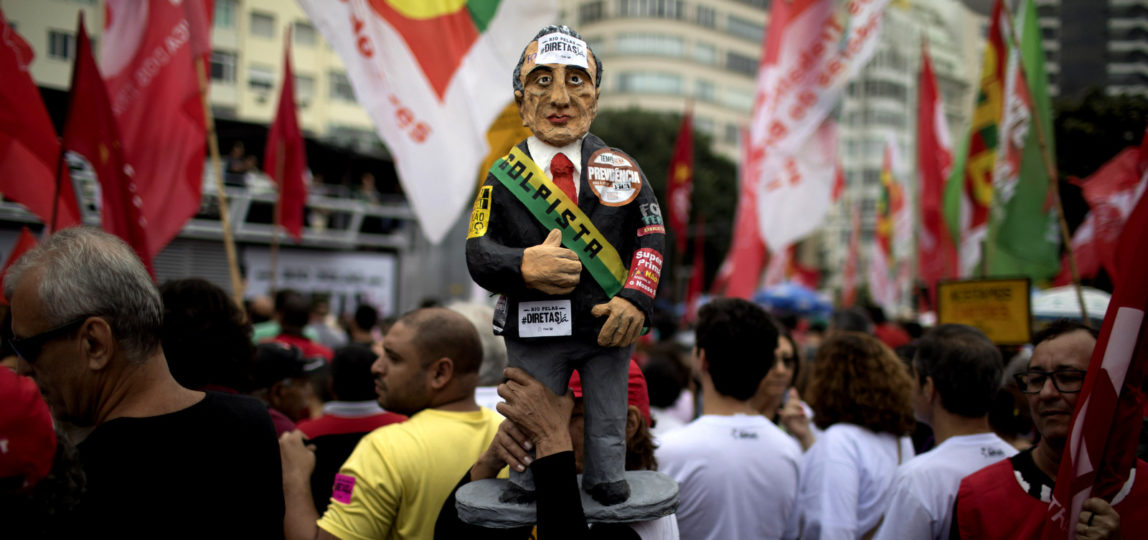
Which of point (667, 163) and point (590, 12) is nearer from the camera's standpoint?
point (667, 163)

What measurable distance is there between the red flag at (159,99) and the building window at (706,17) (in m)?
52.8

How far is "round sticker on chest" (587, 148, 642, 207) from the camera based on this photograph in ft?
7.66

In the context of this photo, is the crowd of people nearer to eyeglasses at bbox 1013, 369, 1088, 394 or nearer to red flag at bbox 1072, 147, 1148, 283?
eyeglasses at bbox 1013, 369, 1088, 394

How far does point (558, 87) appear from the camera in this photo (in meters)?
2.35

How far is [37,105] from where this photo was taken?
4.66 metres

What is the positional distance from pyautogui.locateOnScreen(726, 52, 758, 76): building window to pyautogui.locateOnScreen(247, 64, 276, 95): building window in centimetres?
3429

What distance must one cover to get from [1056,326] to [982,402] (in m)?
0.60

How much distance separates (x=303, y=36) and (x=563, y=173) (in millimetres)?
36094

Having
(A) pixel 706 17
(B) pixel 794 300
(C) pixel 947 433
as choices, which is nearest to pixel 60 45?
(B) pixel 794 300

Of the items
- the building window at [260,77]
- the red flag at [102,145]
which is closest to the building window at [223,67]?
the building window at [260,77]

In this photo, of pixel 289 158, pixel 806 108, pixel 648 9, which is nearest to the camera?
pixel 806 108

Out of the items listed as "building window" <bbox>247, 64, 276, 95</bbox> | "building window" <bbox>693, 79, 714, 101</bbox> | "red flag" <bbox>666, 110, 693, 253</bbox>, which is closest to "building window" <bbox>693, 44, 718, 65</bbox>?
"building window" <bbox>693, 79, 714, 101</bbox>

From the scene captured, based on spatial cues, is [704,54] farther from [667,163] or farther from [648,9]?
[667,163]

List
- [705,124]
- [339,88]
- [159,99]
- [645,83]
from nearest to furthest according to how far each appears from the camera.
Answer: [159,99] → [339,88] → [645,83] → [705,124]
